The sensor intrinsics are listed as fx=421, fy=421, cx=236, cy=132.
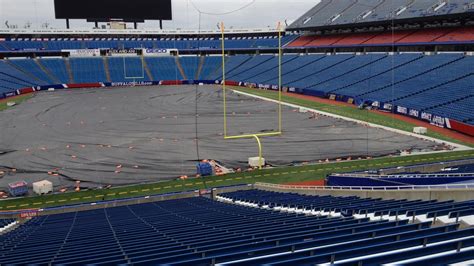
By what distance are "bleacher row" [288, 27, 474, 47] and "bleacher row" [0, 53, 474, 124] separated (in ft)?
4.66

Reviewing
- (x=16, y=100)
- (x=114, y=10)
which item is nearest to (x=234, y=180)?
(x=16, y=100)

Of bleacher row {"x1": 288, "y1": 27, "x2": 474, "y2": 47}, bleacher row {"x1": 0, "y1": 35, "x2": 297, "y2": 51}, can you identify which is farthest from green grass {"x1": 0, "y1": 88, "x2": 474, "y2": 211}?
bleacher row {"x1": 0, "y1": 35, "x2": 297, "y2": 51}

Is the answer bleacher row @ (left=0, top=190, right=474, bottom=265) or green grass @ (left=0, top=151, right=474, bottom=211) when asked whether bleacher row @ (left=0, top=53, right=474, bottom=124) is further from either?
bleacher row @ (left=0, top=190, right=474, bottom=265)

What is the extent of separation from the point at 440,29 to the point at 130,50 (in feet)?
140

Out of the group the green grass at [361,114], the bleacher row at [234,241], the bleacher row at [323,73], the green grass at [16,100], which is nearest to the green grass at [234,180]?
the green grass at [361,114]

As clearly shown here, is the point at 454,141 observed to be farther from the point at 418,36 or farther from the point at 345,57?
the point at 345,57

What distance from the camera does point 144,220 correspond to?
1052 centimetres

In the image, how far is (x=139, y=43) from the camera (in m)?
69.3

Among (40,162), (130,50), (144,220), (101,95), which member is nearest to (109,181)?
(40,162)

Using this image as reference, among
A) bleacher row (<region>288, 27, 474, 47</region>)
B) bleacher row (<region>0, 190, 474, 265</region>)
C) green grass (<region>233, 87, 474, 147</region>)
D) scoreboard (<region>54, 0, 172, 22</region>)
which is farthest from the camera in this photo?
scoreboard (<region>54, 0, 172, 22</region>)

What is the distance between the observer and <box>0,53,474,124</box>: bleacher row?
106 feet

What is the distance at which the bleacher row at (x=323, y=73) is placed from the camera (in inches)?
1271

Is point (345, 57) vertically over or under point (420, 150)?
over

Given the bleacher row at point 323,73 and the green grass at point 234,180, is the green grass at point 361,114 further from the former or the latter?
the bleacher row at point 323,73
